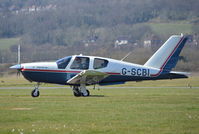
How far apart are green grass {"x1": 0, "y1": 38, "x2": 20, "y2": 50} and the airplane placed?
41522mm

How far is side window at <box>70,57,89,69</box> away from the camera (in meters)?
21.5

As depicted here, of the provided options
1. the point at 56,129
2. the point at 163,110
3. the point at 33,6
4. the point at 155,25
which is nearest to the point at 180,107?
the point at 163,110

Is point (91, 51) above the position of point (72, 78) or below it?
below

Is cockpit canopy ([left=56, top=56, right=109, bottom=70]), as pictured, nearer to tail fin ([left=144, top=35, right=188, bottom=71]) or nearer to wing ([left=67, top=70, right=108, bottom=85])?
wing ([left=67, top=70, right=108, bottom=85])

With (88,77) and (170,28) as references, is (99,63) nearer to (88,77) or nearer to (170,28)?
(88,77)

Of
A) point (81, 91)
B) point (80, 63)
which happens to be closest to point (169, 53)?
point (80, 63)

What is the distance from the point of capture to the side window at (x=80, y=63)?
21.5 m

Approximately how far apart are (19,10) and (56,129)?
3080 inches

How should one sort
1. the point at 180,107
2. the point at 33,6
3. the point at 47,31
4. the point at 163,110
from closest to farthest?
the point at 163,110 < the point at 180,107 < the point at 47,31 < the point at 33,6

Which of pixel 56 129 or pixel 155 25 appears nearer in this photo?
pixel 56 129

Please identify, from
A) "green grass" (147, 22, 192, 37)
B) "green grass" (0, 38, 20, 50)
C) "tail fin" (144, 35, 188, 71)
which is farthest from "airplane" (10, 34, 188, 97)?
"green grass" (0, 38, 20, 50)

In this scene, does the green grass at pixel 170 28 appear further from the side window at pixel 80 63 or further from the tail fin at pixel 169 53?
the side window at pixel 80 63

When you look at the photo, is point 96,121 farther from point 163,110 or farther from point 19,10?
point 19,10

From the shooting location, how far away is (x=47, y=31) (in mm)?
75062
